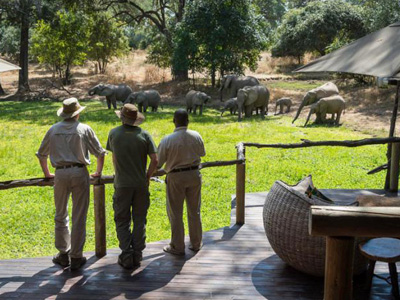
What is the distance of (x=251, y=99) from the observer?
2173 centimetres

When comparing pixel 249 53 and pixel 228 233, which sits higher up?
pixel 249 53

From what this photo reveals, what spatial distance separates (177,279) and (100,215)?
1.15 metres

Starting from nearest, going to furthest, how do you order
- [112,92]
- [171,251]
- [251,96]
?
[171,251] → [251,96] → [112,92]

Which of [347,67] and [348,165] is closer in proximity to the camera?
[347,67]

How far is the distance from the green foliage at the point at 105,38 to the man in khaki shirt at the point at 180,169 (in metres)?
29.6

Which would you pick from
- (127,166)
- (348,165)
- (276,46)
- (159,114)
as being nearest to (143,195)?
(127,166)

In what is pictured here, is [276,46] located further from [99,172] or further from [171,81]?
[99,172]

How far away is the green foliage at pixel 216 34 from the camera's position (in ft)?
91.3

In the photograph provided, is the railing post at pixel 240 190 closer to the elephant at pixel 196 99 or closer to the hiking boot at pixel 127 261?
the hiking boot at pixel 127 261

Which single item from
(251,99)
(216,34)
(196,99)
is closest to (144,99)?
(196,99)

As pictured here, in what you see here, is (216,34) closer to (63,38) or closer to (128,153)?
(63,38)

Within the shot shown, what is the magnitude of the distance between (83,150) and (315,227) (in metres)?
3.06

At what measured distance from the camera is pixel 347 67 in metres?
5.68

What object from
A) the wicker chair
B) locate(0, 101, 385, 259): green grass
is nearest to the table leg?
the wicker chair
